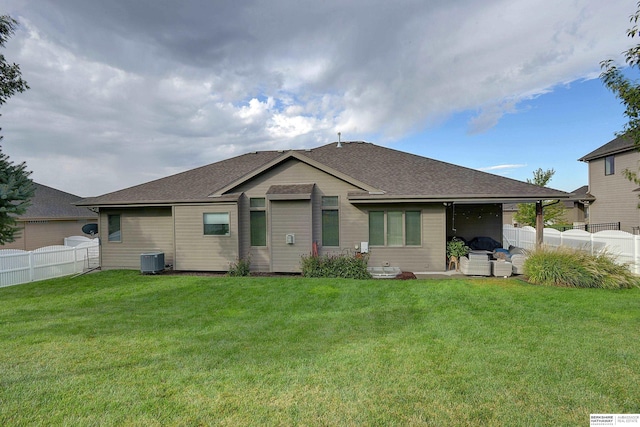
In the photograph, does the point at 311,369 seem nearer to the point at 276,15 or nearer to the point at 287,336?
the point at 287,336

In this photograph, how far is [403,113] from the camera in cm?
1748

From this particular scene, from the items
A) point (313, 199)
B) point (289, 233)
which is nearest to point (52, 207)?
point (289, 233)

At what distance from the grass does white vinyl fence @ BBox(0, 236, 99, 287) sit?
3315 millimetres

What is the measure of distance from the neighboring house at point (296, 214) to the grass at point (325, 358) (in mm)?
3230

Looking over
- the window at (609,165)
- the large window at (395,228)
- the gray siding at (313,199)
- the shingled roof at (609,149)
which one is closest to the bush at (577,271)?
the large window at (395,228)

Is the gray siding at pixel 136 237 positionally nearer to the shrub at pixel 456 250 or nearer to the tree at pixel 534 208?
the shrub at pixel 456 250

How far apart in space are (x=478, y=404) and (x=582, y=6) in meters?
11.8

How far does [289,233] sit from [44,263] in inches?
363

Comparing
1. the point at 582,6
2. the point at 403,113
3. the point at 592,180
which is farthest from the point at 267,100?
the point at 592,180

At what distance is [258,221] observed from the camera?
11445 mm

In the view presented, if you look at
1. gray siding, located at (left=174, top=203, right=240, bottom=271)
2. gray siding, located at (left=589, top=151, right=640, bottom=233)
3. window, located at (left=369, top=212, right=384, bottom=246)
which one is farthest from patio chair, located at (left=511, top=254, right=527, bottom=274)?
gray siding, located at (left=589, top=151, right=640, bottom=233)

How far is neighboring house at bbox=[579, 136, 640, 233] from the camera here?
18578 millimetres

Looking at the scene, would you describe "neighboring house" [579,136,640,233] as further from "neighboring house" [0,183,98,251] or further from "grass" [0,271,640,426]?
"neighboring house" [0,183,98,251]

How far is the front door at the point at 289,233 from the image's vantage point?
10.8 meters
